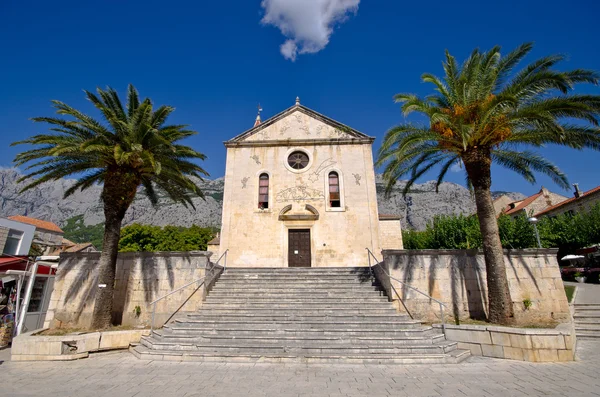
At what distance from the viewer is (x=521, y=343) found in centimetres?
752

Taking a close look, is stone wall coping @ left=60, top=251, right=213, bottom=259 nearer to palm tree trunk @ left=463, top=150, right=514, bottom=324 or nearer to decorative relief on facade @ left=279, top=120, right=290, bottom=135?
palm tree trunk @ left=463, top=150, right=514, bottom=324

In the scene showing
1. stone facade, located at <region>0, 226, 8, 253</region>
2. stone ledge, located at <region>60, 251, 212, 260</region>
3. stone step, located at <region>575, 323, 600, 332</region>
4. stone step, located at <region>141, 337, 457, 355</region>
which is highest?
stone facade, located at <region>0, 226, 8, 253</region>

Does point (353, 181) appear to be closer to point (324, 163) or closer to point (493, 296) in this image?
point (324, 163)

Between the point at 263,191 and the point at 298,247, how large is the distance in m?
4.16

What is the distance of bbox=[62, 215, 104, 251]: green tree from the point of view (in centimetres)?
8462

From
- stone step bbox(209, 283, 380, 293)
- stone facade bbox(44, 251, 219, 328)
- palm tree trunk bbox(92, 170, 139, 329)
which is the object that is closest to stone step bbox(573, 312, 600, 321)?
stone step bbox(209, 283, 380, 293)

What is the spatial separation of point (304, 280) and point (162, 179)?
7273 millimetres

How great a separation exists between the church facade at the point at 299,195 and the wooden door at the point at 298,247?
0.06 metres

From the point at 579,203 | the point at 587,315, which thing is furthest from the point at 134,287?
the point at 579,203

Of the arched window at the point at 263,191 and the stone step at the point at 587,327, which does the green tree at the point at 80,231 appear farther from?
the stone step at the point at 587,327

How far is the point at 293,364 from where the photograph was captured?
742 cm

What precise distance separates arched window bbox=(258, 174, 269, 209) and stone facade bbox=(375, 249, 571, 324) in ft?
29.3

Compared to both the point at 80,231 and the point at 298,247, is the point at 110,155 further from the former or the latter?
the point at 80,231

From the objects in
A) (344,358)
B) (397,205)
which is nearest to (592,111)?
(344,358)
